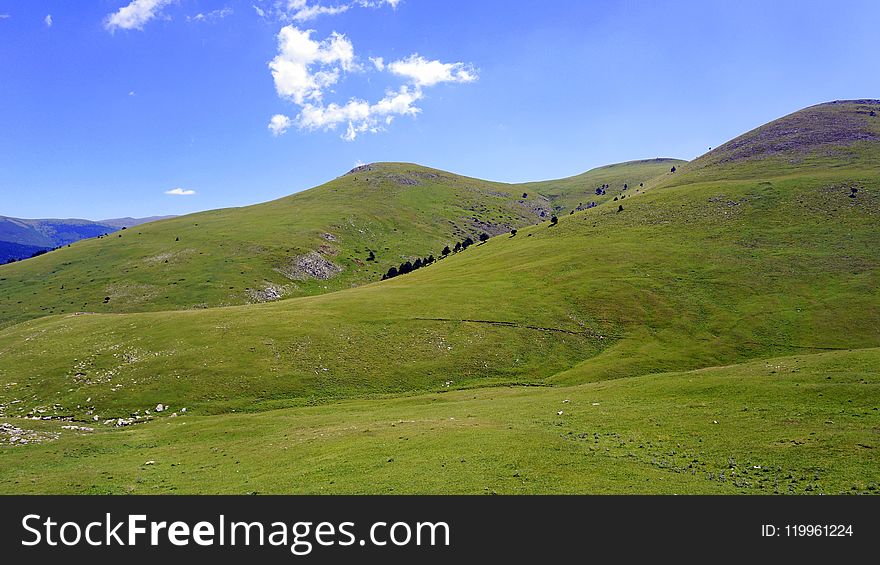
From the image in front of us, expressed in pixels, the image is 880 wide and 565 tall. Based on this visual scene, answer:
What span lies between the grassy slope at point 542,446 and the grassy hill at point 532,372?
192 mm

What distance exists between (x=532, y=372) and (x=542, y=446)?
28.9 m

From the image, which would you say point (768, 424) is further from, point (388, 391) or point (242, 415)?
point (242, 415)

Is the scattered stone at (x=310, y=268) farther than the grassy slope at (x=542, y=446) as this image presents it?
Yes

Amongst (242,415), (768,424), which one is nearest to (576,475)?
(768,424)

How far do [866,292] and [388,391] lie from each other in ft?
242

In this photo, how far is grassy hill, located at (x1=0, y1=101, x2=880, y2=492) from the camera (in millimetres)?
26438

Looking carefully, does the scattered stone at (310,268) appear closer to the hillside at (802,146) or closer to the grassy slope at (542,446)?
the grassy slope at (542,446)

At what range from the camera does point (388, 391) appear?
171 feet

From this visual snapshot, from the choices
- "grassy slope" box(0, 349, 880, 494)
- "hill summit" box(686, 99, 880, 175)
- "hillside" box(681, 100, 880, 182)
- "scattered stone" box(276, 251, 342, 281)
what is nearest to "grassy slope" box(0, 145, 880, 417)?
"grassy slope" box(0, 349, 880, 494)

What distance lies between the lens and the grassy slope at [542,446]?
23.6 meters

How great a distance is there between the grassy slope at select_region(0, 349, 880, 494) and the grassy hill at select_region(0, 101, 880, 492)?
0.63ft

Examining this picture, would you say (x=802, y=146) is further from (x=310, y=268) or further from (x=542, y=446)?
(x=542, y=446)

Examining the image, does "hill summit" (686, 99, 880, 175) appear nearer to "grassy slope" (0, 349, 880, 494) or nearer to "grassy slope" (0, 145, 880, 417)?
"grassy slope" (0, 145, 880, 417)

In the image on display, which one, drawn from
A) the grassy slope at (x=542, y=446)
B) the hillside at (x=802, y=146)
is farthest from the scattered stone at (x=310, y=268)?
the hillside at (x=802, y=146)
